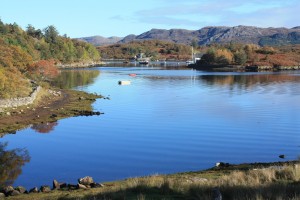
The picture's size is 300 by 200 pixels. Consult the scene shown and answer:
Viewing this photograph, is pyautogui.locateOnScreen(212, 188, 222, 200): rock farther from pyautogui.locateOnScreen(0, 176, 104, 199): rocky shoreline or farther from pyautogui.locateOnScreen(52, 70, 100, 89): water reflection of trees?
pyautogui.locateOnScreen(52, 70, 100, 89): water reflection of trees

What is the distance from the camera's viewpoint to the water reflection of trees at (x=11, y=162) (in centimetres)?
2298

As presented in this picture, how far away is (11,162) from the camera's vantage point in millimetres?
26641

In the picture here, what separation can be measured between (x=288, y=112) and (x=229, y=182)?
36.0 meters

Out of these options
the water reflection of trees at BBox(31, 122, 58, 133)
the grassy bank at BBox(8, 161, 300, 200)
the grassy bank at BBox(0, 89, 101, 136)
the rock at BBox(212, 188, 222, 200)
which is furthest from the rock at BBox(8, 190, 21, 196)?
the water reflection of trees at BBox(31, 122, 58, 133)

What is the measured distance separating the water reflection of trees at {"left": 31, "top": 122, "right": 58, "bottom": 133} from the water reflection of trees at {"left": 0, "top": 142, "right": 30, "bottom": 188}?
6.43 metres

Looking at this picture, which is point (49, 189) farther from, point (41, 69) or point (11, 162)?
point (41, 69)

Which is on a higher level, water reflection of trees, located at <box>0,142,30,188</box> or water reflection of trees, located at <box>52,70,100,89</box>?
water reflection of trees, located at <box>52,70,100,89</box>

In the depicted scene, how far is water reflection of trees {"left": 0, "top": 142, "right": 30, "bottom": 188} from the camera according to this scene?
22984 mm

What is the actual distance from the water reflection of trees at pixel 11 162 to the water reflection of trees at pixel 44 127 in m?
6.43

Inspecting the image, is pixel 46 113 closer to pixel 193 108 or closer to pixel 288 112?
pixel 193 108

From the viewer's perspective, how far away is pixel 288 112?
4841 centimetres

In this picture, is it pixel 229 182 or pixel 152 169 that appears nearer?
pixel 229 182

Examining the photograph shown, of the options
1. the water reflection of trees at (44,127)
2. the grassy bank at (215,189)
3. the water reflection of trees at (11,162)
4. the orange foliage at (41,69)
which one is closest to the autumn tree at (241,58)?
the orange foliage at (41,69)

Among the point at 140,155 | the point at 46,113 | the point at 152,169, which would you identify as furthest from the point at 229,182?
the point at 46,113
